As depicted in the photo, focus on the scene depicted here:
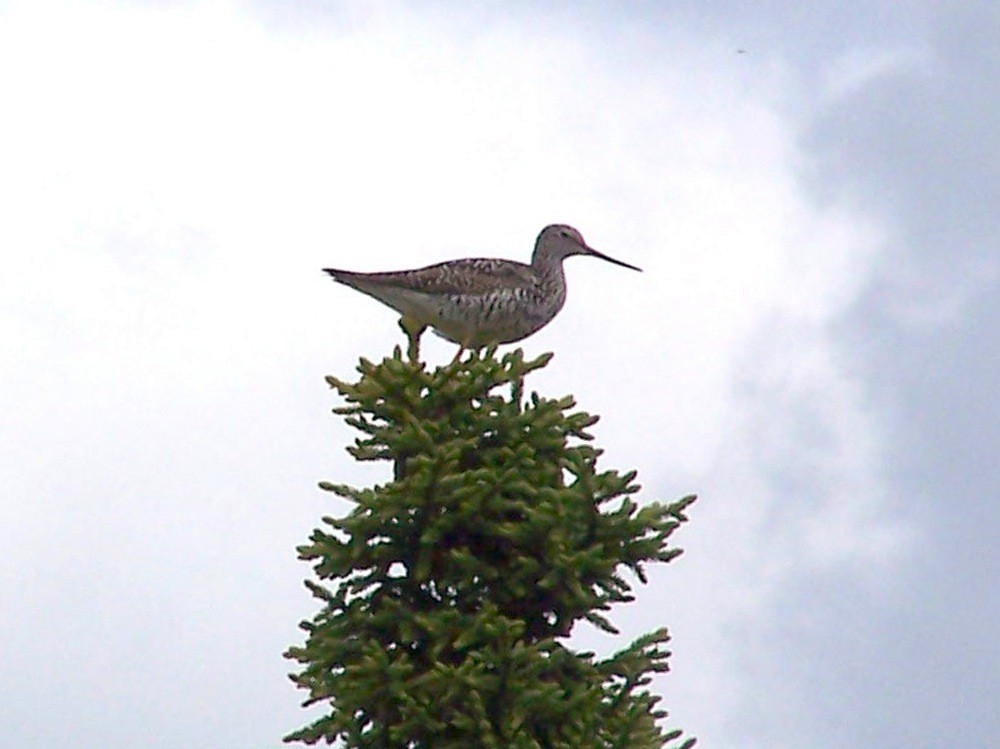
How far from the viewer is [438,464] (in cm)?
1170

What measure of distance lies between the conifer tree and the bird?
2.84m

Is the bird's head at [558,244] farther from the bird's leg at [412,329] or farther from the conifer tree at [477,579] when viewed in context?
the conifer tree at [477,579]

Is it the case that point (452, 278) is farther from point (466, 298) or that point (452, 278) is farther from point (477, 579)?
point (477, 579)

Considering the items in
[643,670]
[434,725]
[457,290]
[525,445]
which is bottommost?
[434,725]

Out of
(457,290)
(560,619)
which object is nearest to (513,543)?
(560,619)

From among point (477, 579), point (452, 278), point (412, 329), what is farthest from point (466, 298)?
point (477, 579)

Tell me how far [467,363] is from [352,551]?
1350 mm

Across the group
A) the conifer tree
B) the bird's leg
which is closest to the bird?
the bird's leg

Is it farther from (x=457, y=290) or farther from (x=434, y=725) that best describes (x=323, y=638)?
(x=457, y=290)

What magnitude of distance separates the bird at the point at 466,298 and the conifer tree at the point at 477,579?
9.33 feet

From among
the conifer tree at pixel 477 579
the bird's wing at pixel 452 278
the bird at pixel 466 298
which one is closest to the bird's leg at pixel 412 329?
the bird at pixel 466 298

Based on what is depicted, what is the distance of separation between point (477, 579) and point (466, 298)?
146 inches

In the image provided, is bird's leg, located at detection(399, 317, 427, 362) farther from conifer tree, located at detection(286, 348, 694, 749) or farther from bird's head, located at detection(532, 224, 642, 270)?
conifer tree, located at detection(286, 348, 694, 749)

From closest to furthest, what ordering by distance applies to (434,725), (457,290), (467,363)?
(434,725), (467,363), (457,290)
